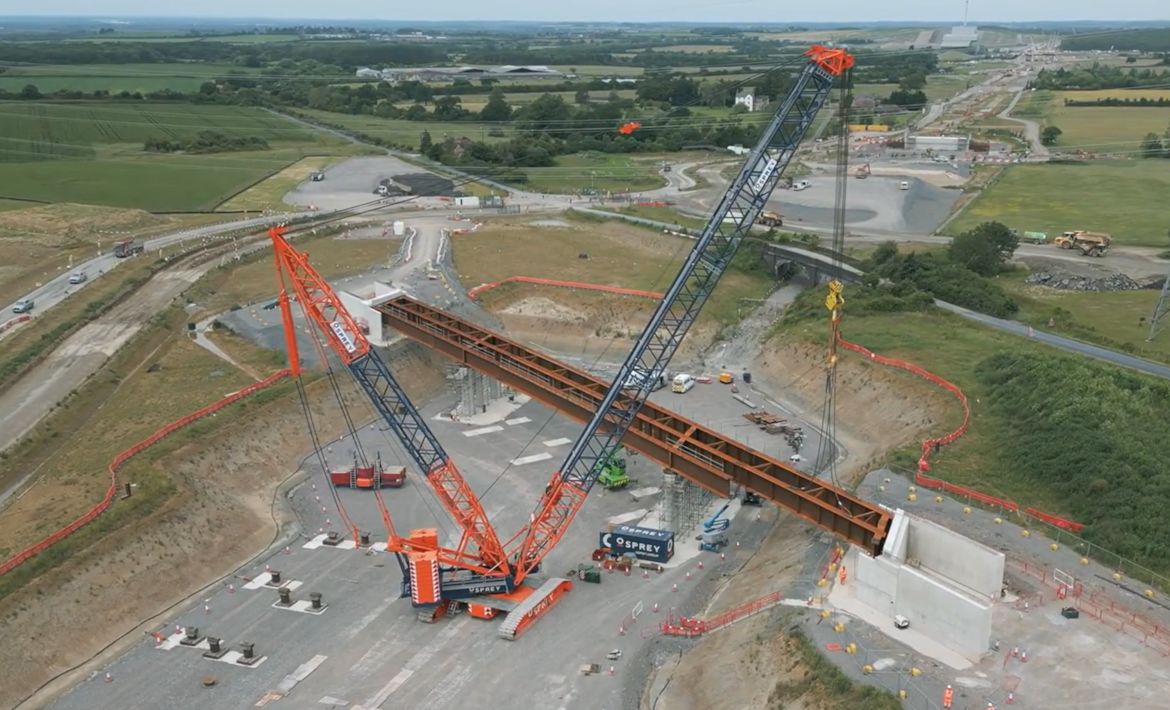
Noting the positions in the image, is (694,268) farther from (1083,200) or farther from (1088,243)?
(1083,200)

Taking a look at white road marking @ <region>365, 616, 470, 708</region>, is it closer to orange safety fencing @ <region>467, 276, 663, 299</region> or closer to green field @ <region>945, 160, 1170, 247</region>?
orange safety fencing @ <region>467, 276, 663, 299</region>

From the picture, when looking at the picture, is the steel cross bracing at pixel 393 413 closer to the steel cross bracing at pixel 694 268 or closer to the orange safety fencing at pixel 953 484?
the steel cross bracing at pixel 694 268

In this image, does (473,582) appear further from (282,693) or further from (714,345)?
(714,345)

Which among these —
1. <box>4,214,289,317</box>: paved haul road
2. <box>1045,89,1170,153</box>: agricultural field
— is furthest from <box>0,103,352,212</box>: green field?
<box>1045,89,1170,153</box>: agricultural field

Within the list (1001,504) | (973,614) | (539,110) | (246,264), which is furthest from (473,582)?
(539,110)

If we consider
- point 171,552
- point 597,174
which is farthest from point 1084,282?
point 171,552
